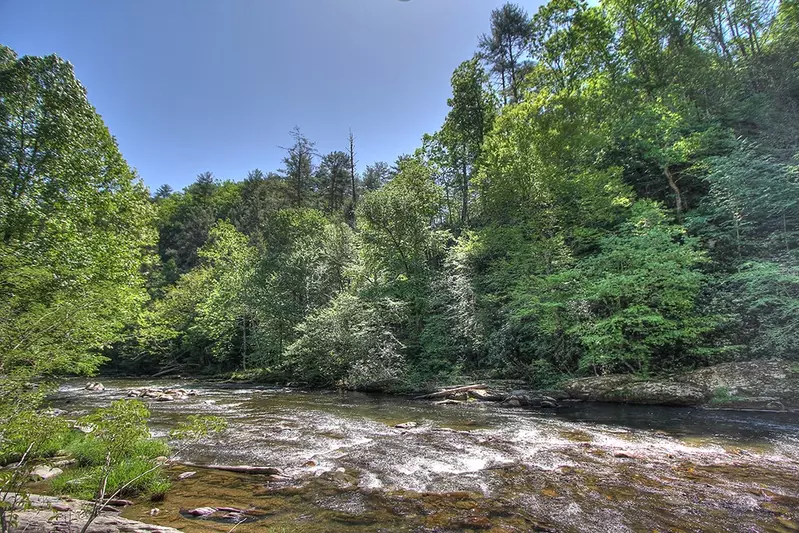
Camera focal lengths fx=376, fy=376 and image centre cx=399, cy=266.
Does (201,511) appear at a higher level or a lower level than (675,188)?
lower

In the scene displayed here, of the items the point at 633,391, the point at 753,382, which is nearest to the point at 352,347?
the point at 633,391

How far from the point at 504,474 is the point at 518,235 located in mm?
15975

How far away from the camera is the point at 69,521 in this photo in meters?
4.03

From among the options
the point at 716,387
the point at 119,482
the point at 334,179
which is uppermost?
the point at 334,179

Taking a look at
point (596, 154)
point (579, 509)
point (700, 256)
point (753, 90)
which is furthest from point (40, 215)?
point (753, 90)

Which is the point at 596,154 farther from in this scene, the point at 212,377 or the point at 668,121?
the point at 212,377

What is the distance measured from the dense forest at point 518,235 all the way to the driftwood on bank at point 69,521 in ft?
4.97

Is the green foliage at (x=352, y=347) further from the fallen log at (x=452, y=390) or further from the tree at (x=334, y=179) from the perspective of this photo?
the tree at (x=334, y=179)

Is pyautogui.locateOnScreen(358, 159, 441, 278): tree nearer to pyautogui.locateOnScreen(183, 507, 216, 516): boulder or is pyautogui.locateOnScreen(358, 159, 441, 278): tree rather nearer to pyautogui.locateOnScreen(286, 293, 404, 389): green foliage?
pyautogui.locateOnScreen(286, 293, 404, 389): green foliage

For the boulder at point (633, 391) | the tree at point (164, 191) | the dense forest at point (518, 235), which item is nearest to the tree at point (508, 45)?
the dense forest at point (518, 235)

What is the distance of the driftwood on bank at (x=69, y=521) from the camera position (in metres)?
4.11

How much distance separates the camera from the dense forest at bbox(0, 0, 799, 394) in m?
15.0

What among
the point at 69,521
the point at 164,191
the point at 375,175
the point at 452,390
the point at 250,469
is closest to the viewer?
the point at 69,521

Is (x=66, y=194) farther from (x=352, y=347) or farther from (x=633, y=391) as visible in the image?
(x=633, y=391)
